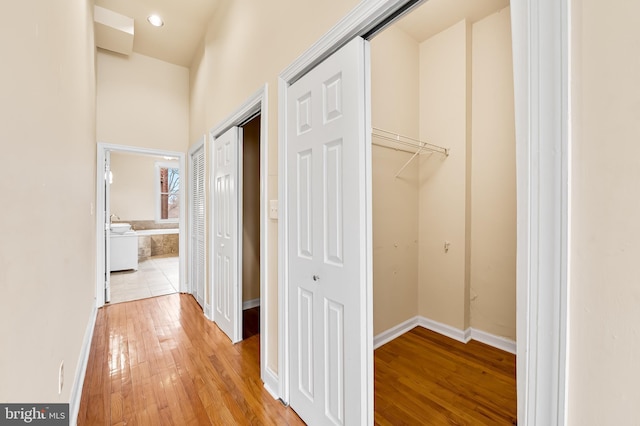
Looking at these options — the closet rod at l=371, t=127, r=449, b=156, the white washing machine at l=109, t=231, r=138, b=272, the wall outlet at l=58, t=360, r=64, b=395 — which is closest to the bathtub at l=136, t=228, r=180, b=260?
the white washing machine at l=109, t=231, r=138, b=272

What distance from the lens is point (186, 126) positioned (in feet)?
13.8

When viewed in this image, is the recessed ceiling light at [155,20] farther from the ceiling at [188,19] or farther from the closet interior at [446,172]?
the closet interior at [446,172]

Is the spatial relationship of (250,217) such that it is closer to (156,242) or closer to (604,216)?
(604,216)

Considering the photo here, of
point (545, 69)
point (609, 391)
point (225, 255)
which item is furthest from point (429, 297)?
point (545, 69)

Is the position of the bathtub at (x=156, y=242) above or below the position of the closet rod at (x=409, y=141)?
below

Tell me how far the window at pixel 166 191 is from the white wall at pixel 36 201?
20.1ft

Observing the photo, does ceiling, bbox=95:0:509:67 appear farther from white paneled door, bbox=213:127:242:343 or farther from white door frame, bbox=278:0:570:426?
white door frame, bbox=278:0:570:426

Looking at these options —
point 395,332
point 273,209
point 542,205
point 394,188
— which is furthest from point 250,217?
point 542,205

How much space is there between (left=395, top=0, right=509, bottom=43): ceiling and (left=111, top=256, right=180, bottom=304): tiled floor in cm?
470

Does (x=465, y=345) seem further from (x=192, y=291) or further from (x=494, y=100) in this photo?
(x=192, y=291)

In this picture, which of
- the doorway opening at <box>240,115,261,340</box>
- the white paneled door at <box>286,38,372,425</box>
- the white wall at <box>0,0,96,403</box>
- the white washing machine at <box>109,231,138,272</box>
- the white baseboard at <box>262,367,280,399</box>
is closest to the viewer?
the white wall at <box>0,0,96,403</box>

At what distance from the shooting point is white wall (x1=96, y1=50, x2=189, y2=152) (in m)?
3.60

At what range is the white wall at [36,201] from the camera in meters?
0.79

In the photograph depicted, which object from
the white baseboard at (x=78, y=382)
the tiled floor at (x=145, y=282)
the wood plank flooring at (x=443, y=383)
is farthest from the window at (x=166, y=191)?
the wood plank flooring at (x=443, y=383)
